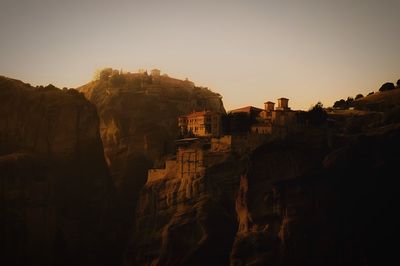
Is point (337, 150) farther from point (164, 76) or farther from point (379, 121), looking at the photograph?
point (164, 76)

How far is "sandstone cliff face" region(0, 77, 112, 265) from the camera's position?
240 feet

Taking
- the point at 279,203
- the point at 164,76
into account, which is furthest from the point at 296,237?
the point at 164,76

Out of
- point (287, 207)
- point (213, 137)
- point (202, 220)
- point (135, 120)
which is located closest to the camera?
point (287, 207)

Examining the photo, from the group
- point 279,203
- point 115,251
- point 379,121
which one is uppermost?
point 379,121

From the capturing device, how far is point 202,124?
250 ft

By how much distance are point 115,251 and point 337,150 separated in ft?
69.5

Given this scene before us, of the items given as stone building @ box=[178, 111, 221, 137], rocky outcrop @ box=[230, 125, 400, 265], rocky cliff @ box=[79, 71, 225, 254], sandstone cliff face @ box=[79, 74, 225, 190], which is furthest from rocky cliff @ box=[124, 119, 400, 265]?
sandstone cliff face @ box=[79, 74, 225, 190]

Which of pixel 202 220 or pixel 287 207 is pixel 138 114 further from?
pixel 287 207

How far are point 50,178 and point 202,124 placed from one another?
43.4 feet

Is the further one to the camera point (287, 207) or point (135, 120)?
point (135, 120)

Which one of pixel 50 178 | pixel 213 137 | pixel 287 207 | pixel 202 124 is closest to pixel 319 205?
pixel 287 207

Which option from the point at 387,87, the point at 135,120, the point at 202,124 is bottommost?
the point at 202,124

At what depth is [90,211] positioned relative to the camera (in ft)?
256

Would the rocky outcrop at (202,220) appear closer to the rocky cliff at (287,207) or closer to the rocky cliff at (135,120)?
the rocky cliff at (287,207)
